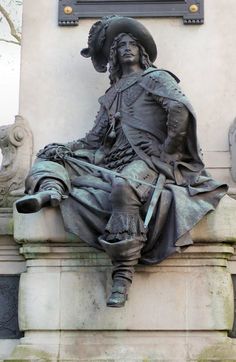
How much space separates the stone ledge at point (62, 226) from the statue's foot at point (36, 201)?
0.29 metres

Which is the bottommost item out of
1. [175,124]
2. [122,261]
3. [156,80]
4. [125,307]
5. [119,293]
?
[125,307]

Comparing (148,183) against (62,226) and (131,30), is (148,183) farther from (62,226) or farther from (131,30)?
(131,30)

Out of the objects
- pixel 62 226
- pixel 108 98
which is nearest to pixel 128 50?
pixel 108 98

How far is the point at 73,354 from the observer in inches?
240

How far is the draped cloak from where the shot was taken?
240 inches

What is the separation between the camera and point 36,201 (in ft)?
19.2

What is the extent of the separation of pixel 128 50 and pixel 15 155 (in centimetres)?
136

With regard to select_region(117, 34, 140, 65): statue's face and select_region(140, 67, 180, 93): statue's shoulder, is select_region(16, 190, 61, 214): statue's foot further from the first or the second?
select_region(117, 34, 140, 65): statue's face

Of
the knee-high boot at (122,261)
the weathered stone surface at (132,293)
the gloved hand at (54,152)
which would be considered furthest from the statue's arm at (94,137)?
the knee-high boot at (122,261)

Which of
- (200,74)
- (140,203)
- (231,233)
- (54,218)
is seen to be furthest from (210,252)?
(200,74)

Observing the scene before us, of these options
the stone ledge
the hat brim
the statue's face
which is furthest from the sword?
the hat brim

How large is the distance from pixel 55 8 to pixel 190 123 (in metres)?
→ 2.04

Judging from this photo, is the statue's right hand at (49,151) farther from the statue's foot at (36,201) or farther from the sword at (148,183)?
the statue's foot at (36,201)

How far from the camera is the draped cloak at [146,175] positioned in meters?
6.10
